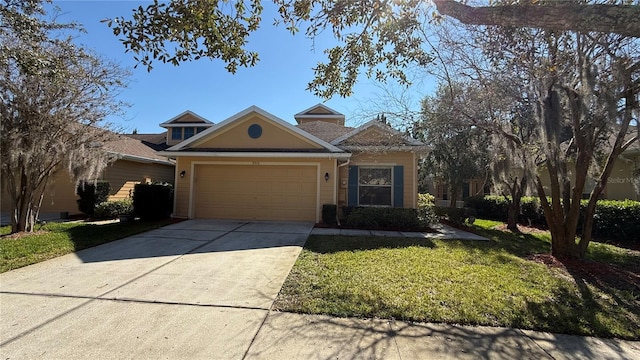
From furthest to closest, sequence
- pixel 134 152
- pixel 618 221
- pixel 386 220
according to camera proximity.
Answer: pixel 134 152 < pixel 386 220 < pixel 618 221

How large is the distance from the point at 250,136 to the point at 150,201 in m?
4.18

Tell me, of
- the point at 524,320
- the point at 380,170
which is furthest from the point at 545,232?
the point at 524,320

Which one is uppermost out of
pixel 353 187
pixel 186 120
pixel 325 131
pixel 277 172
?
pixel 186 120

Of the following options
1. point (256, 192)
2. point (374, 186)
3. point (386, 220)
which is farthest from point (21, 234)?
point (374, 186)

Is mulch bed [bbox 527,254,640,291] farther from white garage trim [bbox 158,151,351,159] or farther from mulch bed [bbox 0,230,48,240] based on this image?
mulch bed [bbox 0,230,48,240]

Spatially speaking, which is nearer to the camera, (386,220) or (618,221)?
(618,221)

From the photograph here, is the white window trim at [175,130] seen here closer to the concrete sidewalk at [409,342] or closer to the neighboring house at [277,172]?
the neighboring house at [277,172]

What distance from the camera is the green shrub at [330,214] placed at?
1021cm

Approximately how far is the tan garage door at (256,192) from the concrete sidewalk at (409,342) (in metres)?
7.62

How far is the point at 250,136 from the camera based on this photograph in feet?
37.6

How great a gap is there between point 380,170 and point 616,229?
745 centimetres

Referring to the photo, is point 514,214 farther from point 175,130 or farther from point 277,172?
point 175,130

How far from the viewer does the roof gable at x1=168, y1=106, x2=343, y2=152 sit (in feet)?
36.9

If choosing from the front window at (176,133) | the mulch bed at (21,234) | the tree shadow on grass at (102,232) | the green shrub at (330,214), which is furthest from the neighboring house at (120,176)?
the green shrub at (330,214)
